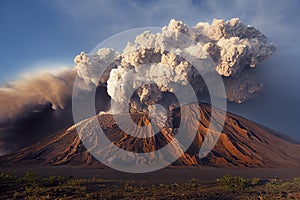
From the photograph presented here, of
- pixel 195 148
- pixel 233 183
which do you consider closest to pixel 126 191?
pixel 233 183

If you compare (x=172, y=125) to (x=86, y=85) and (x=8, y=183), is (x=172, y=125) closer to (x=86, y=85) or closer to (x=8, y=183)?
(x=86, y=85)

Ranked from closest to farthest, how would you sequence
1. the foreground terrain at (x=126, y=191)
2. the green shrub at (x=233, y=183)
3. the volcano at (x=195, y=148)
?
the foreground terrain at (x=126, y=191) < the green shrub at (x=233, y=183) < the volcano at (x=195, y=148)

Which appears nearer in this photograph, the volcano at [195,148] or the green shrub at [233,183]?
the green shrub at [233,183]

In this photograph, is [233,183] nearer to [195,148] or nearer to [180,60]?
[195,148]

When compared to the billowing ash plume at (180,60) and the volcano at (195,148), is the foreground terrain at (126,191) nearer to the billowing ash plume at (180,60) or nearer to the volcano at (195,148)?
the volcano at (195,148)

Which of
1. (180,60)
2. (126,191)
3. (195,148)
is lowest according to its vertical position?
(126,191)

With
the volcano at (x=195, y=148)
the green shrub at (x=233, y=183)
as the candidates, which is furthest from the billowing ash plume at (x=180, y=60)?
the green shrub at (x=233, y=183)

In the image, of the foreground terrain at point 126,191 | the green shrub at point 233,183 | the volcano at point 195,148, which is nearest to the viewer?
the foreground terrain at point 126,191
